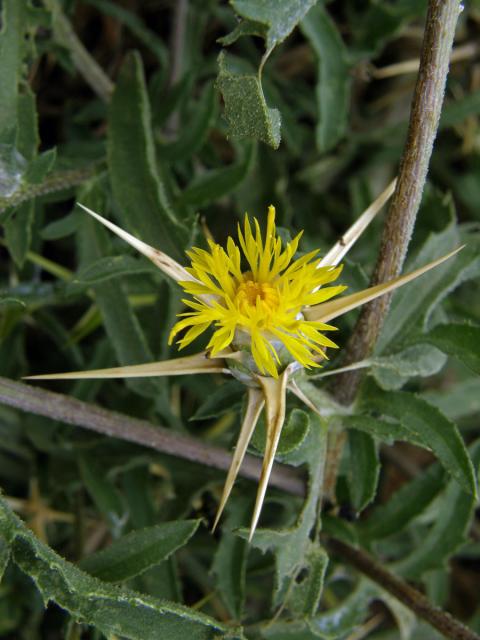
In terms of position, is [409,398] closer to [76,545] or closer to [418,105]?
[418,105]

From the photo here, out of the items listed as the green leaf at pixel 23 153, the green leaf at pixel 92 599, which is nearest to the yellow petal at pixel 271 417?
the green leaf at pixel 92 599

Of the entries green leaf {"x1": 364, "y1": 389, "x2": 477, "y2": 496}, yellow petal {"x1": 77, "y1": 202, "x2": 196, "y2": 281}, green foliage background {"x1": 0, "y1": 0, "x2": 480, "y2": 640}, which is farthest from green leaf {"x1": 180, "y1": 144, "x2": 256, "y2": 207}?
yellow petal {"x1": 77, "y1": 202, "x2": 196, "y2": 281}

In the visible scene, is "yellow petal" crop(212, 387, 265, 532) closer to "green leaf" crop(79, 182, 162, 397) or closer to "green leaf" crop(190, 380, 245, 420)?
"green leaf" crop(190, 380, 245, 420)

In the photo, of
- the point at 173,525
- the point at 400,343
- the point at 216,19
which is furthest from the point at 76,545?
the point at 216,19

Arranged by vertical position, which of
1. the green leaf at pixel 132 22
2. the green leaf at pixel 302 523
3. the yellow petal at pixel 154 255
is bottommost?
the green leaf at pixel 302 523

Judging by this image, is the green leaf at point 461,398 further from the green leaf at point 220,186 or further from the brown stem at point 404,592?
the green leaf at point 220,186
